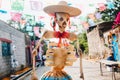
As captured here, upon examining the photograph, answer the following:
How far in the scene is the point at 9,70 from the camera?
53.1ft

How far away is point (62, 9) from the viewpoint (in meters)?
4.32

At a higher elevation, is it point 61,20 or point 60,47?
point 61,20

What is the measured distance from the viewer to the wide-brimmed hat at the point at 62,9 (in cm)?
427

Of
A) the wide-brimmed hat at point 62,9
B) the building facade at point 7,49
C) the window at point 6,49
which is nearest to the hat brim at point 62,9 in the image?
the wide-brimmed hat at point 62,9

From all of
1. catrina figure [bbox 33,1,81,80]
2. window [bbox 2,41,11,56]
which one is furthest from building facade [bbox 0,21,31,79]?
catrina figure [bbox 33,1,81,80]

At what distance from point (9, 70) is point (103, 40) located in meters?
7.05

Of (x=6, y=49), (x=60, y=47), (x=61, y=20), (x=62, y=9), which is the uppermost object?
(x=62, y=9)

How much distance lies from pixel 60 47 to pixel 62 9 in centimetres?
63

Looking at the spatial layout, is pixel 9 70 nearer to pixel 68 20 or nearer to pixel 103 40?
pixel 103 40

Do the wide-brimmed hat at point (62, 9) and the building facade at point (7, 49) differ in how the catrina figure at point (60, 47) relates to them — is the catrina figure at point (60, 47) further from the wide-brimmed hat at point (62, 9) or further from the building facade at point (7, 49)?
the building facade at point (7, 49)

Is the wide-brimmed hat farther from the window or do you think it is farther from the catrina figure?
the window

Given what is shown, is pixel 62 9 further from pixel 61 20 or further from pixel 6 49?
pixel 6 49

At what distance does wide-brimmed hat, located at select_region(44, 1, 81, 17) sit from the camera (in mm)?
4270

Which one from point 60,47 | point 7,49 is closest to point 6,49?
point 7,49
